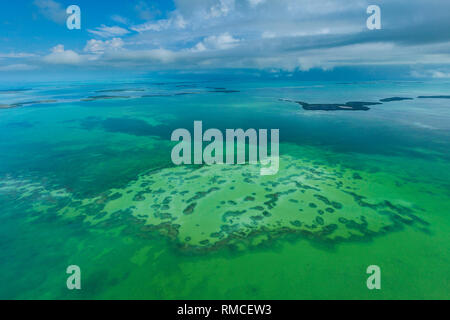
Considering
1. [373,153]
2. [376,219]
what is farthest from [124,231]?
[373,153]

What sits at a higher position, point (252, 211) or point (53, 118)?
point (53, 118)

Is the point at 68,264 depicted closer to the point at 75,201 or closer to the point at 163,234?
the point at 163,234

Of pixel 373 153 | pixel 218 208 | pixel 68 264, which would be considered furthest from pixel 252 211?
pixel 373 153

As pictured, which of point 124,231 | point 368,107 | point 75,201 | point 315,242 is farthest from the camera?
point 368,107

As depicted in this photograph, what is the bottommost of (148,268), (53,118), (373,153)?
(148,268)

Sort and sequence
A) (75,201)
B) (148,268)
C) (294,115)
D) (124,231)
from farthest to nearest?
(294,115)
(75,201)
(124,231)
(148,268)

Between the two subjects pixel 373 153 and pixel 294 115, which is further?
pixel 294 115
